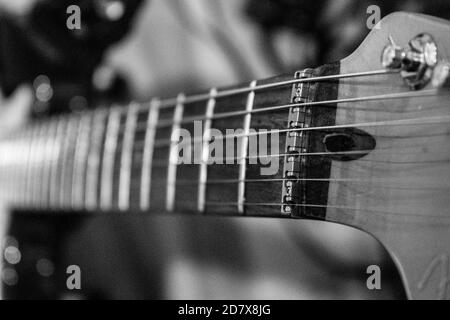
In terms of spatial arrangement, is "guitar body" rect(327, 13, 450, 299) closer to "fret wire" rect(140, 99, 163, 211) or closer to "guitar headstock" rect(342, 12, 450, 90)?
"guitar headstock" rect(342, 12, 450, 90)

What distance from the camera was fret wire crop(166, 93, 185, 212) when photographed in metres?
0.52

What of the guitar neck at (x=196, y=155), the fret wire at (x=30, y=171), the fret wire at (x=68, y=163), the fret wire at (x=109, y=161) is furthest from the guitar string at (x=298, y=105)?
the fret wire at (x=30, y=171)

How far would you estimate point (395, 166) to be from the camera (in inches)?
14.3

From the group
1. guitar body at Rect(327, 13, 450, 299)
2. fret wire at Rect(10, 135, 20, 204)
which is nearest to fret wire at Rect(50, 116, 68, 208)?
fret wire at Rect(10, 135, 20, 204)

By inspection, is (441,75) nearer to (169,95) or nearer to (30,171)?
(169,95)

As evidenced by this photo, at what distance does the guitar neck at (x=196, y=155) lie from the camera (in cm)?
39

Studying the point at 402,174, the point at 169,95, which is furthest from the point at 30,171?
the point at 402,174

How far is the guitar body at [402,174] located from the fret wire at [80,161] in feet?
1.27

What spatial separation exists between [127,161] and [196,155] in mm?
133

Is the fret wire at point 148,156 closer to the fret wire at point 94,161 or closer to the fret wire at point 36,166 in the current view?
the fret wire at point 94,161

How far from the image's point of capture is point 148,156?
57cm

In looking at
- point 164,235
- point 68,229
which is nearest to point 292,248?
point 164,235

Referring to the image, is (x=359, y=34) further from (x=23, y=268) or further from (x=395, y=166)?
(x=23, y=268)
